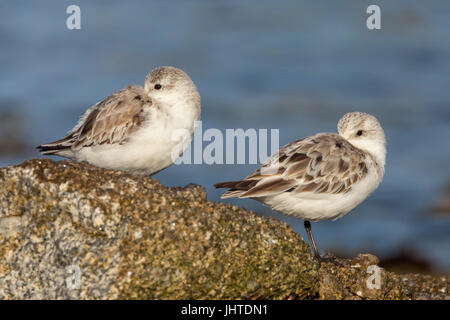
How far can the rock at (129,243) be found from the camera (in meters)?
6.16

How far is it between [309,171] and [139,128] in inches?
76.9

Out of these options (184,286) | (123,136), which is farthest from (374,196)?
(184,286)

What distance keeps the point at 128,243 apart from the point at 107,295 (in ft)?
1.47

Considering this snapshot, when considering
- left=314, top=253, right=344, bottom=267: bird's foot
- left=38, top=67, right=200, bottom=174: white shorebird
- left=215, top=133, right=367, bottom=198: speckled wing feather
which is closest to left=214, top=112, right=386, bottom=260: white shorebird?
left=215, top=133, right=367, bottom=198: speckled wing feather

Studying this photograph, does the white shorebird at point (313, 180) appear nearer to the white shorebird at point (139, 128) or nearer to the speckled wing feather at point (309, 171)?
the speckled wing feather at point (309, 171)

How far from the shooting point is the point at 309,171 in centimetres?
842

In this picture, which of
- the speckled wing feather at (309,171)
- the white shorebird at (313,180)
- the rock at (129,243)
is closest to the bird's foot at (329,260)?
the white shorebird at (313,180)

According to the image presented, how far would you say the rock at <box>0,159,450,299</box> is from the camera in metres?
6.16

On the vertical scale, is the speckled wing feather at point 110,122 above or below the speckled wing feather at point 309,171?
above

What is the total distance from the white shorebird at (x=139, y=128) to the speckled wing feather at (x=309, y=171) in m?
0.88

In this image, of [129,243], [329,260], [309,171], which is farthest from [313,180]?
[129,243]

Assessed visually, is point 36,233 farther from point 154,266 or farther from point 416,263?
point 416,263

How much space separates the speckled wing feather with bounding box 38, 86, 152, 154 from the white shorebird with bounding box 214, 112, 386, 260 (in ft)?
4.44

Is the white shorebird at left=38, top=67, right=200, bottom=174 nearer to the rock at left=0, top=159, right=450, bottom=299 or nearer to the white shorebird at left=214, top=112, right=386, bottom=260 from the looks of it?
the white shorebird at left=214, top=112, right=386, bottom=260
